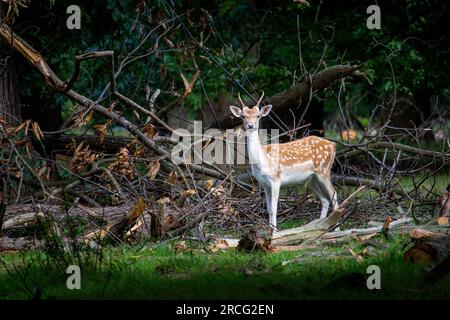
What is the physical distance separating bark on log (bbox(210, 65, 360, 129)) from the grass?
358cm

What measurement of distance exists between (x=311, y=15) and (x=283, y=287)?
12.7 metres

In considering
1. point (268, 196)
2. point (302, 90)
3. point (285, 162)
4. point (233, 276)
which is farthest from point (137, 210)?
point (302, 90)

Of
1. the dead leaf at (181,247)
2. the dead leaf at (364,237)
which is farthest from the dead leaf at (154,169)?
the dead leaf at (364,237)

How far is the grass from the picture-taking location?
7.17 m

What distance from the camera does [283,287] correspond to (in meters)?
7.30

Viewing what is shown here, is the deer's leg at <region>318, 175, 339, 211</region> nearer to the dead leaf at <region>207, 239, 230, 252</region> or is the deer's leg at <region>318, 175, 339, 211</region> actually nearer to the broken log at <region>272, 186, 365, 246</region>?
the broken log at <region>272, 186, 365, 246</region>

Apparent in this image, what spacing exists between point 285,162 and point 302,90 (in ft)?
6.00

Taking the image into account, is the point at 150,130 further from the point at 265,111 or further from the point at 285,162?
the point at 285,162

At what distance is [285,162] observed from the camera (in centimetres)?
1138

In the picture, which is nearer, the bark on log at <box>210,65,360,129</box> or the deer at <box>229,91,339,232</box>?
the deer at <box>229,91,339,232</box>

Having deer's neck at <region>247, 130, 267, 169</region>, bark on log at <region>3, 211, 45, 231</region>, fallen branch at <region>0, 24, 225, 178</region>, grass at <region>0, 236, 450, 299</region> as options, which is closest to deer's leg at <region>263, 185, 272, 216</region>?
deer's neck at <region>247, 130, 267, 169</region>

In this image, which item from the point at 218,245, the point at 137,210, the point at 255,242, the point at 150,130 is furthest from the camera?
the point at 150,130

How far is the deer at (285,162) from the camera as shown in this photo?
11.0 metres

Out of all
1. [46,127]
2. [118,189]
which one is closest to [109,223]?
[118,189]
